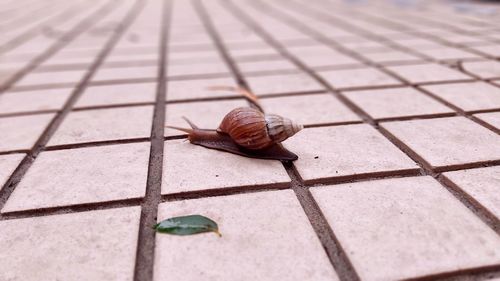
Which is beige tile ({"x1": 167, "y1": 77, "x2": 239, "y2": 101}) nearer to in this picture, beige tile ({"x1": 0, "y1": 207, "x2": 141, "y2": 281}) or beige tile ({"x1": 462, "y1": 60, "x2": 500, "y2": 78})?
beige tile ({"x1": 0, "y1": 207, "x2": 141, "y2": 281})

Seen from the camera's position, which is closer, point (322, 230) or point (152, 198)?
point (322, 230)

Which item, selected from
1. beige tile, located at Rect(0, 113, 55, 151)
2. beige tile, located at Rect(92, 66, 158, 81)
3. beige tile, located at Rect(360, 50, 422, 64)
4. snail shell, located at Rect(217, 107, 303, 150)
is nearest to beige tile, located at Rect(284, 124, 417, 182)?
snail shell, located at Rect(217, 107, 303, 150)

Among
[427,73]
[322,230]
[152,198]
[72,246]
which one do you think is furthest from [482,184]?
[427,73]

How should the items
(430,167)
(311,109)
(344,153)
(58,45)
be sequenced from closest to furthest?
(430,167) → (344,153) → (311,109) → (58,45)

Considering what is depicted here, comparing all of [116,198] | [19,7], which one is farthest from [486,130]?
[19,7]

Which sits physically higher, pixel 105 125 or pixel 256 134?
pixel 256 134

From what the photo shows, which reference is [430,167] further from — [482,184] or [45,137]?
[45,137]
